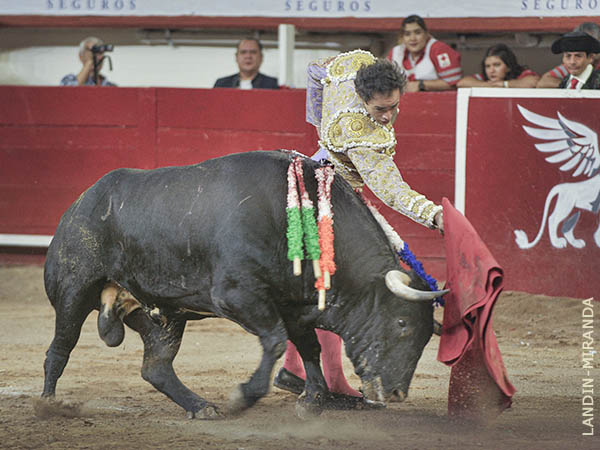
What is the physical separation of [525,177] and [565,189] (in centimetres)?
25

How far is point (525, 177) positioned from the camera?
6070mm

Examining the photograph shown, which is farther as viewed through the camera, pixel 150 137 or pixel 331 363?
pixel 150 137

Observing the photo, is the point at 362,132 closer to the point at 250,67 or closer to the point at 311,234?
the point at 311,234

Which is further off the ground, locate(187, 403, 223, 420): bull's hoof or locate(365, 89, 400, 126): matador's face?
locate(365, 89, 400, 126): matador's face

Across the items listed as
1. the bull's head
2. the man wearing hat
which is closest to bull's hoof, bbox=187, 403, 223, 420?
the bull's head

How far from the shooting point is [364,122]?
343 centimetres

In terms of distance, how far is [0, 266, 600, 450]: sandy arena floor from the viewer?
3.33 m

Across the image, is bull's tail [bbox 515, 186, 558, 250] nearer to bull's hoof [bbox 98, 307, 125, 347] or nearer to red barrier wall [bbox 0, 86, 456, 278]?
red barrier wall [bbox 0, 86, 456, 278]

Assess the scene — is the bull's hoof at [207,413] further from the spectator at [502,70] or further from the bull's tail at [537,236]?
the spectator at [502,70]

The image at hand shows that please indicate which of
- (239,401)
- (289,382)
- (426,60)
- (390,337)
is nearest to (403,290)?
(390,337)

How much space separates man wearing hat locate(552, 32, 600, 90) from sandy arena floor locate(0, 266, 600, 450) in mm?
1242

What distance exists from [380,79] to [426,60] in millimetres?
3432

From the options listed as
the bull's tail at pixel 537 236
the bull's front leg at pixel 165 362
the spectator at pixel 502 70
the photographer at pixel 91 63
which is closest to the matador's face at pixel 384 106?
the bull's front leg at pixel 165 362

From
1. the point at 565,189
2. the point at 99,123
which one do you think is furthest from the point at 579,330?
the point at 99,123
